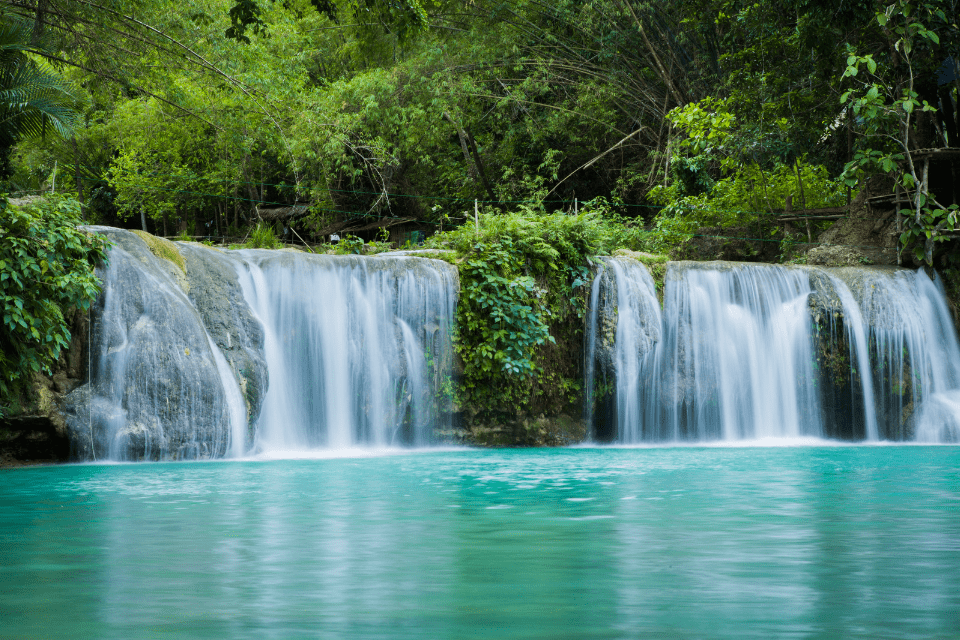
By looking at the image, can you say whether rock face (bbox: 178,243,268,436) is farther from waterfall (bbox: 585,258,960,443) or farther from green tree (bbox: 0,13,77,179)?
waterfall (bbox: 585,258,960,443)

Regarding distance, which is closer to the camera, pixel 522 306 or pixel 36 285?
pixel 36 285

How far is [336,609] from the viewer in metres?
3.17

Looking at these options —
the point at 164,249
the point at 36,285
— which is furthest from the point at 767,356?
the point at 36,285

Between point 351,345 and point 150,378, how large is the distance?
3233 mm

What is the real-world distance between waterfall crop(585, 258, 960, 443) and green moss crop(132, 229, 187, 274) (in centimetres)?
658

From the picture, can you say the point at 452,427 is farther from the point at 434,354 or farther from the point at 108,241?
the point at 108,241

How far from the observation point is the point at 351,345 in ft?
43.2

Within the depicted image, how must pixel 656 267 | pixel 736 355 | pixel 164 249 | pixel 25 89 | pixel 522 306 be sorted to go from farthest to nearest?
pixel 656 267, pixel 736 355, pixel 522 306, pixel 25 89, pixel 164 249

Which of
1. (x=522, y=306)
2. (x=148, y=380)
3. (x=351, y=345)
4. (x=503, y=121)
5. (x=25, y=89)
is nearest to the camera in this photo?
(x=148, y=380)

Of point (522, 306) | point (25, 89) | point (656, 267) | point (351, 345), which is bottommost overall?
point (351, 345)

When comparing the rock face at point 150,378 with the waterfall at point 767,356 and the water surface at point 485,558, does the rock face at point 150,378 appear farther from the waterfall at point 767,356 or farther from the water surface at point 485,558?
the waterfall at point 767,356

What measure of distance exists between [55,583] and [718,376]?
12.5 meters

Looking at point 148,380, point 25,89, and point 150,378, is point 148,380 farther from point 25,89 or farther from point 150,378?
point 25,89

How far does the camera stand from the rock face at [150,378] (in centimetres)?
1047
